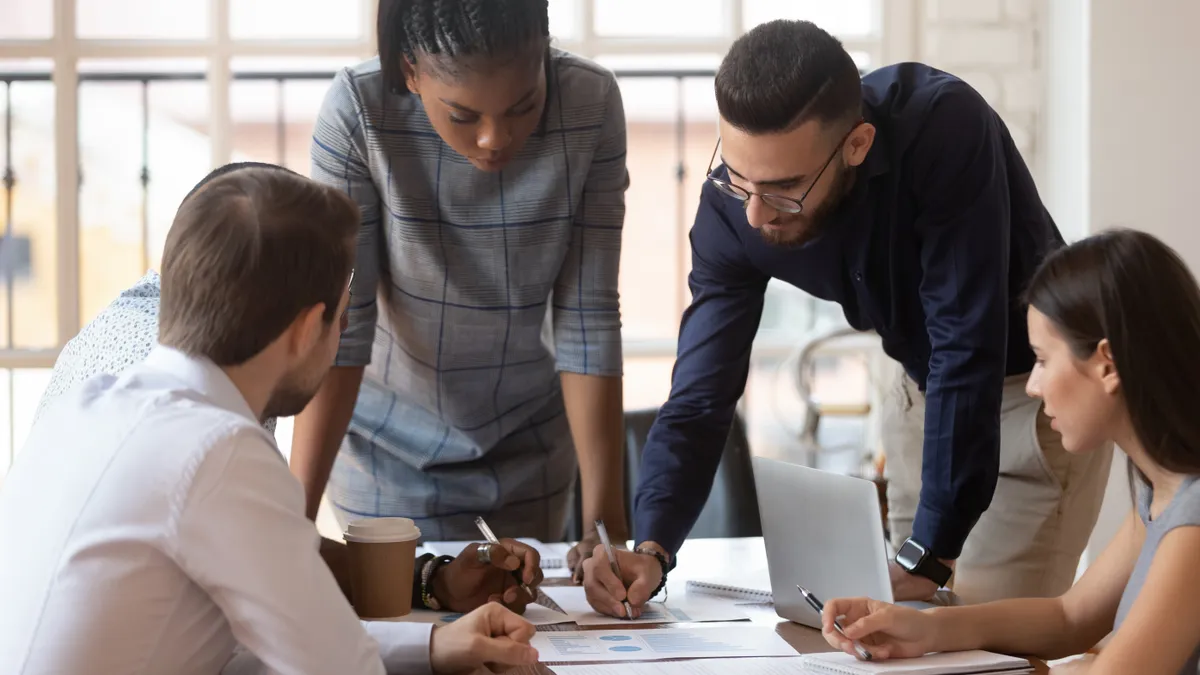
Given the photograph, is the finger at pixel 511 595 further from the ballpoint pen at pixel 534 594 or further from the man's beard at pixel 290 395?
the man's beard at pixel 290 395

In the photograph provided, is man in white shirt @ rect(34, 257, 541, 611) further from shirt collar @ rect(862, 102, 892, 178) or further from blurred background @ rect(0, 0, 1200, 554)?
blurred background @ rect(0, 0, 1200, 554)

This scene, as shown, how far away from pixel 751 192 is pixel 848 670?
2.17ft

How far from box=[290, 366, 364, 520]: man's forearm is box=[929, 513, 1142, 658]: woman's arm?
0.95 m

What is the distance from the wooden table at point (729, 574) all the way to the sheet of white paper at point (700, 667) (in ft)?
0.13

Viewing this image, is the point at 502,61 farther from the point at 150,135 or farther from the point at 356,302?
the point at 150,135

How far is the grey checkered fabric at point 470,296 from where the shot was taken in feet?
6.16

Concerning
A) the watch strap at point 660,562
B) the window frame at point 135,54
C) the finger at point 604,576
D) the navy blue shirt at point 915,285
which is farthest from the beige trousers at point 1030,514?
the window frame at point 135,54

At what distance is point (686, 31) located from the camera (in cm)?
370

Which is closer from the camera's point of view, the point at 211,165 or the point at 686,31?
the point at 211,165

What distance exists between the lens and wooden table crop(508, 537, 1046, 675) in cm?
137

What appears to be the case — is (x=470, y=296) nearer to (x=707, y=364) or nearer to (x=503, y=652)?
(x=707, y=364)

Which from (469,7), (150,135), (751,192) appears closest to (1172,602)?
(751,192)

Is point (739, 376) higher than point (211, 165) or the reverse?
the reverse

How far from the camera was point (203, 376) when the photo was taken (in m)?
1.10
